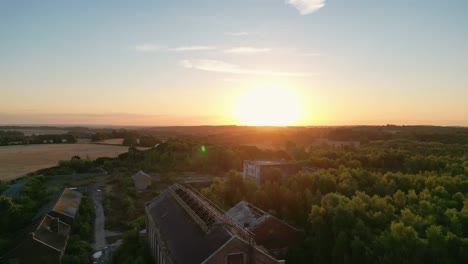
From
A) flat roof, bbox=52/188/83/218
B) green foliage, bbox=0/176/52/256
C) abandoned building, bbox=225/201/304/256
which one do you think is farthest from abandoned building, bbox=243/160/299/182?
green foliage, bbox=0/176/52/256

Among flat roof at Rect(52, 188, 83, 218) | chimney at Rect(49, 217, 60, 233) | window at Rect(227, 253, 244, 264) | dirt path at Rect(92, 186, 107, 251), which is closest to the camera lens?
window at Rect(227, 253, 244, 264)

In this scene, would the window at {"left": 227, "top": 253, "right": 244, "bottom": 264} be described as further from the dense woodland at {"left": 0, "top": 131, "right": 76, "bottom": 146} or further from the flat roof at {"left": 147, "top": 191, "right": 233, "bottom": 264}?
the dense woodland at {"left": 0, "top": 131, "right": 76, "bottom": 146}

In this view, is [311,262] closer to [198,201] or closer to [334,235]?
[334,235]

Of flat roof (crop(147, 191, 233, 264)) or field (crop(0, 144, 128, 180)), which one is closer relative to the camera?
flat roof (crop(147, 191, 233, 264))

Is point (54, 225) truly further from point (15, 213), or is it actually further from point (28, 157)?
point (28, 157)

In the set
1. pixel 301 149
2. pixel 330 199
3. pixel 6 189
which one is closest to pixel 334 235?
pixel 330 199

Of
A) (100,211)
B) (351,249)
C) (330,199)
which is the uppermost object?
(330,199)
